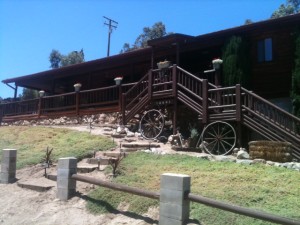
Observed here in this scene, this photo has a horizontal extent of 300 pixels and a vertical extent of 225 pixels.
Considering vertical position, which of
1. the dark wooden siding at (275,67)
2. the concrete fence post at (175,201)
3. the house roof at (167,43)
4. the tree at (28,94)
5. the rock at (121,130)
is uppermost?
the tree at (28,94)

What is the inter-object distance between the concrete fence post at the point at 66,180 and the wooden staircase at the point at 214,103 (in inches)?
230

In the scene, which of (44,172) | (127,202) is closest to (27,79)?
(44,172)

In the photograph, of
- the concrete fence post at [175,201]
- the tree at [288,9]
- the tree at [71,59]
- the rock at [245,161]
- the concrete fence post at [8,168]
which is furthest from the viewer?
the tree at [71,59]

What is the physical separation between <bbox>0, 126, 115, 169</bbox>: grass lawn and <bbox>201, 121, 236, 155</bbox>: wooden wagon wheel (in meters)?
3.20

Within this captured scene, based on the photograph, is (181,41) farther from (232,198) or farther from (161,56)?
(232,198)

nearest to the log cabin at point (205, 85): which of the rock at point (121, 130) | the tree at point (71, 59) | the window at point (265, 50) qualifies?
the window at point (265, 50)

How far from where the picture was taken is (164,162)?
1011 centimetres

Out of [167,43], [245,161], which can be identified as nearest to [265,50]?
[167,43]

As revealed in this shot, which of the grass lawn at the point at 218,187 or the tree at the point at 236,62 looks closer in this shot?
the grass lawn at the point at 218,187

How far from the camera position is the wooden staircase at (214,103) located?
1158cm

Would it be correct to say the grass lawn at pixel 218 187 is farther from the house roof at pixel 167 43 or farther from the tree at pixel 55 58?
the tree at pixel 55 58

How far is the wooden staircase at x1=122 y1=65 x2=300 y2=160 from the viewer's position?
38.0 feet

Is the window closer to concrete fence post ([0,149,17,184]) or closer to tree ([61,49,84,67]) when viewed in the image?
concrete fence post ([0,149,17,184])

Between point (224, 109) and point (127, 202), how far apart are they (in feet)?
20.6
